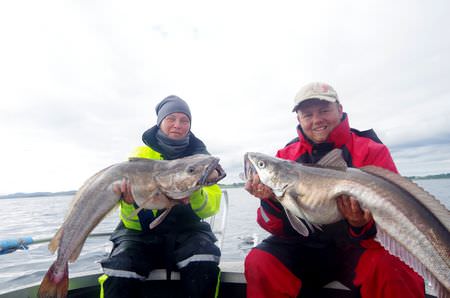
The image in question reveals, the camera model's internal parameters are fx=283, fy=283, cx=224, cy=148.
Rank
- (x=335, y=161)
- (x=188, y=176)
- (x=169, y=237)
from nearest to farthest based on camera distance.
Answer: (x=335, y=161), (x=188, y=176), (x=169, y=237)

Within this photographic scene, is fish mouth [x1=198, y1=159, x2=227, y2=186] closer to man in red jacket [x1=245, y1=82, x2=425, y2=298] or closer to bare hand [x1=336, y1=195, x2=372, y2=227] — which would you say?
man in red jacket [x1=245, y1=82, x2=425, y2=298]

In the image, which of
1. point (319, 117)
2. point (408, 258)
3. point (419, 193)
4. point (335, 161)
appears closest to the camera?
point (408, 258)

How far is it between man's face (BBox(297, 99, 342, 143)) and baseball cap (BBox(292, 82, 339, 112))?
89 millimetres

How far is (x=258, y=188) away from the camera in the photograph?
137 inches

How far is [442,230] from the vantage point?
2586 mm

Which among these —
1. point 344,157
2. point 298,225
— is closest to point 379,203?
point 298,225

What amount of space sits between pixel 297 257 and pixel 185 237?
147 centimetres

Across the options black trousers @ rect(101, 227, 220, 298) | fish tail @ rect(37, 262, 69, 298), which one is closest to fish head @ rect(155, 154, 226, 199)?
black trousers @ rect(101, 227, 220, 298)

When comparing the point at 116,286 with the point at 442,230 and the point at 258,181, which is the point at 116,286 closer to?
the point at 258,181

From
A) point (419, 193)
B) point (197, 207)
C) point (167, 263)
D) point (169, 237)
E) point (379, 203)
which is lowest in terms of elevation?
point (167, 263)

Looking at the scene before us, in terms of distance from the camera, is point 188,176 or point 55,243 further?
point 188,176

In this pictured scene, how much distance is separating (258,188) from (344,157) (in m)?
1.34

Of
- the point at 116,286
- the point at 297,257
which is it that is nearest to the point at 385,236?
the point at 297,257

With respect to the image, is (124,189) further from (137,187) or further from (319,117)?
(319,117)
